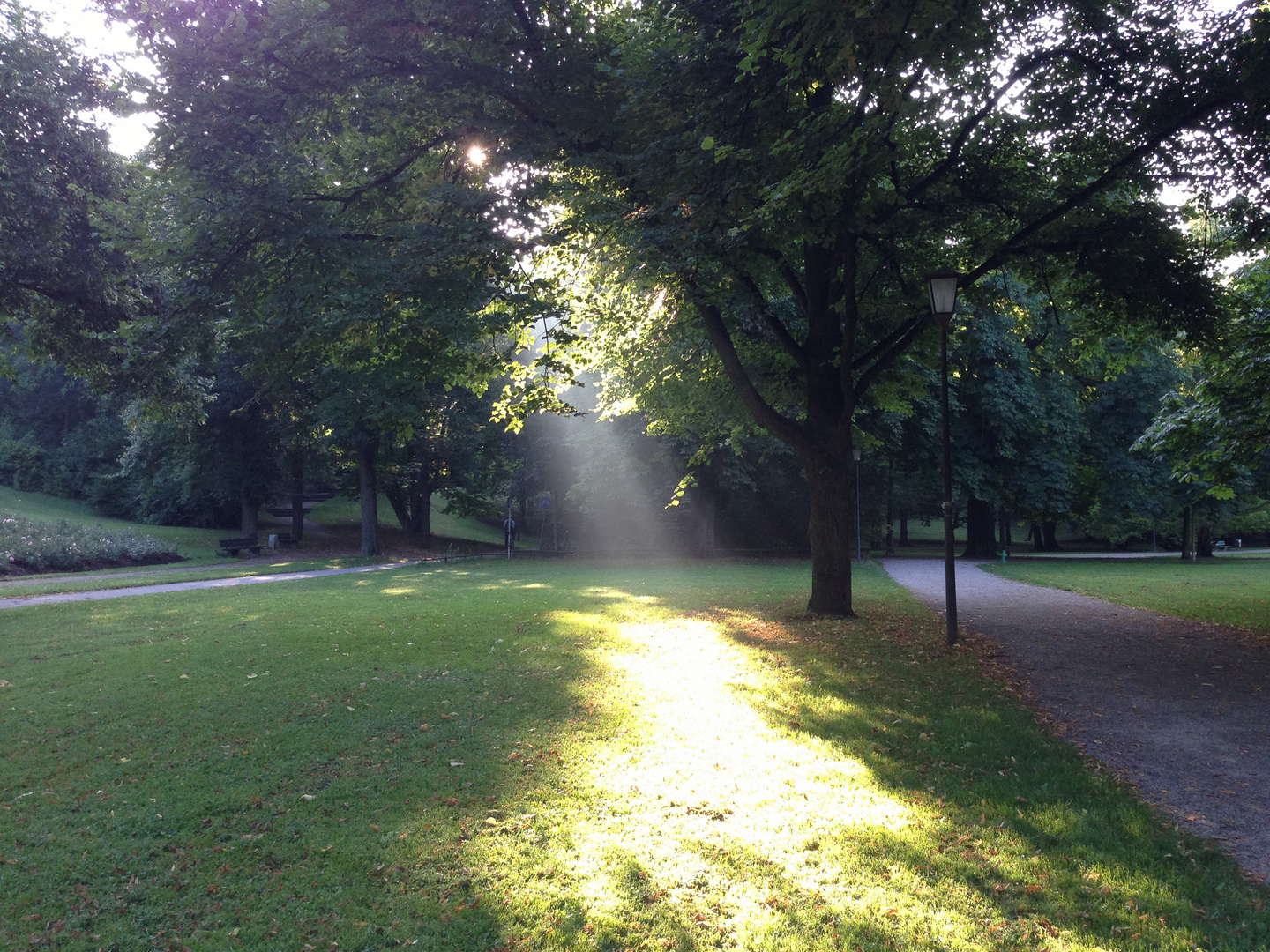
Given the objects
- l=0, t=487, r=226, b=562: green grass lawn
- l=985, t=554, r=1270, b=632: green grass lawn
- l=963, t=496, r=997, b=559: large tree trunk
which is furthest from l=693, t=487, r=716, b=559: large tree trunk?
l=0, t=487, r=226, b=562: green grass lawn

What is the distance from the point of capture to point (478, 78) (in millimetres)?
10578

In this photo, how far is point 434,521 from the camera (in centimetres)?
6022

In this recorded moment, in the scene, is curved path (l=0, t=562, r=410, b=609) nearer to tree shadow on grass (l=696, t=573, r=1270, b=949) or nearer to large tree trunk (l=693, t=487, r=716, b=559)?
large tree trunk (l=693, t=487, r=716, b=559)

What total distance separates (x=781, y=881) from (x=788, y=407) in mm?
13546

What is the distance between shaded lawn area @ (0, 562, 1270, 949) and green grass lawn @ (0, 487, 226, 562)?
96.6ft

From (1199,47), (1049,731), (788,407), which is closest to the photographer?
(1049,731)

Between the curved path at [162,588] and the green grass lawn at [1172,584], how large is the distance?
19859 millimetres

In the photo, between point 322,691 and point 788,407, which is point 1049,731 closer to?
point 322,691

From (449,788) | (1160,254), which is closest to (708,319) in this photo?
(1160,254)

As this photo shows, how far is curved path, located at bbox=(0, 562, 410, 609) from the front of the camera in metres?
15.8

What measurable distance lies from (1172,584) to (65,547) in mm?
32330

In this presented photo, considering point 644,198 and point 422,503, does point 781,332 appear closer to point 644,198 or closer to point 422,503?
point 644,198

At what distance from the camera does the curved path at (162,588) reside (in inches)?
622

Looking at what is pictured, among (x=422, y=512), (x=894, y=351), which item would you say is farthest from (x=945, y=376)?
(x=422, y=512)
